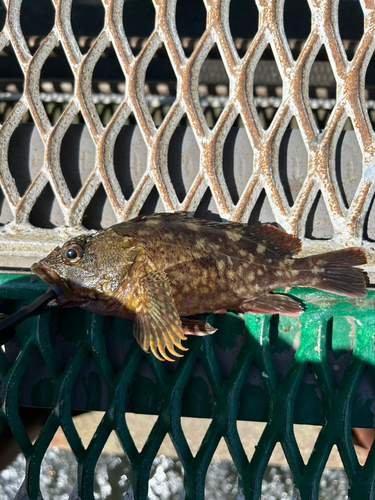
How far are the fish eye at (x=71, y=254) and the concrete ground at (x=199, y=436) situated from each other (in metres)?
2.49

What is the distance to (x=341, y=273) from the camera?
7.78ft

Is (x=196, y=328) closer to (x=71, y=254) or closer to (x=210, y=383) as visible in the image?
(x=210, y=383)

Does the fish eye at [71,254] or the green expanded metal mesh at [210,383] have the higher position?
the fish eye at [71,254]

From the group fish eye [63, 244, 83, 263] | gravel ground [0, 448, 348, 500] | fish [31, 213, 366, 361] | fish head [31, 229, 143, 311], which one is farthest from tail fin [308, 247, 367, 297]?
gravel ground [0, 448, 348, 500]

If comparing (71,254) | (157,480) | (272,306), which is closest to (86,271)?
(71,254)

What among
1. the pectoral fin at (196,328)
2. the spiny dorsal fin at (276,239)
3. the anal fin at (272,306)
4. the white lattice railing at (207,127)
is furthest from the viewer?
the white lattice railing at (207,127)

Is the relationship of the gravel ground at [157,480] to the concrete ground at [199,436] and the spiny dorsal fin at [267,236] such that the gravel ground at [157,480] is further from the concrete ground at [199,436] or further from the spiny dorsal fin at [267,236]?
the spiny dorsal fin at [267,236]

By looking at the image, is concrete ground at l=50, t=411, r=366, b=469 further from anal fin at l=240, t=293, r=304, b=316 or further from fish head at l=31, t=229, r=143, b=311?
fish head at l=31, t=229, r=143, b=311

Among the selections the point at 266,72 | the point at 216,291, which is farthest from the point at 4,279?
the point at 266,72

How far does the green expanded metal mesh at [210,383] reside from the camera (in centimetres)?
235

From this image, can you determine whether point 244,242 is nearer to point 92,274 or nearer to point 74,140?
point 92,274

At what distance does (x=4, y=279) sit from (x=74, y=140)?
1.25 m

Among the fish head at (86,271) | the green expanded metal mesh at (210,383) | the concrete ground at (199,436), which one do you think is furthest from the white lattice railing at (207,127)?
the concrete ground at (199,436)

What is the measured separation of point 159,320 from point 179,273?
271mm
